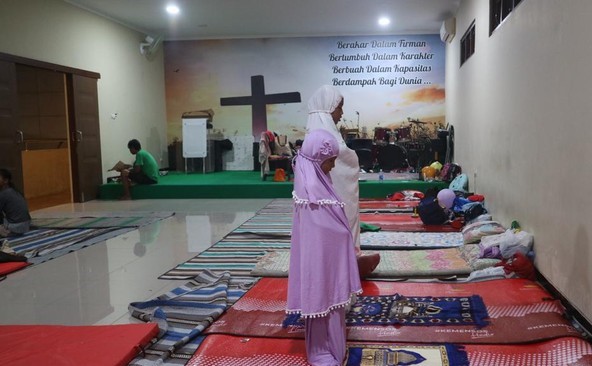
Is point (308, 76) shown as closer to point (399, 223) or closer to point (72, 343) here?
point (399, 223)

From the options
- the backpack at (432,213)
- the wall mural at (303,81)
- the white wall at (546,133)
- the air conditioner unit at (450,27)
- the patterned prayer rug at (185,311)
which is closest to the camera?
the patterned prayer rug at (185,311)

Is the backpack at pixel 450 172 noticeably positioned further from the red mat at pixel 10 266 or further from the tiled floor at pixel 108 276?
the red mat at pixel 10 266

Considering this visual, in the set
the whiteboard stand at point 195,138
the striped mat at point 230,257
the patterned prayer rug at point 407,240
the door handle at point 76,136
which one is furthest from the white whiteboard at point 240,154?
the patterned prayer rug at point 407,240

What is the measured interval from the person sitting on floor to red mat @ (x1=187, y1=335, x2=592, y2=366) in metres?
3.96

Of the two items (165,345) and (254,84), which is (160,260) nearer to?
(165,345)

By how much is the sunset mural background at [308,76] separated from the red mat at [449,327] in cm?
820

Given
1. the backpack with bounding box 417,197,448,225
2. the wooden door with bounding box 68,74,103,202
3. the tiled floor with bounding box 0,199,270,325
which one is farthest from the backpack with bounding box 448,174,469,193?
the wooden door with bounding box 68,74,103,202

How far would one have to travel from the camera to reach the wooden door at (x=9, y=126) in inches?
267

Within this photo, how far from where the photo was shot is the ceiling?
28.4 ft

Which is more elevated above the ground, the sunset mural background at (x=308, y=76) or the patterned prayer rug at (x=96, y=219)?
the sunset mural background at (x=308, y=76)

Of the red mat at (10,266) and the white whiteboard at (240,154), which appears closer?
the red mat at (10,266)

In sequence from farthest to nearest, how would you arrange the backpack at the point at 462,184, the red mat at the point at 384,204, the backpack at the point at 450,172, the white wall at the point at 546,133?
the backpack at the point at 450,172 < the backpack at the point at 462,184 < the red mat at the point at 384,204 < the white wall at the point at 546,133

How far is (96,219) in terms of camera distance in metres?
6.76

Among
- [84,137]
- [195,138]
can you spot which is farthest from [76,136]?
[195,138]
